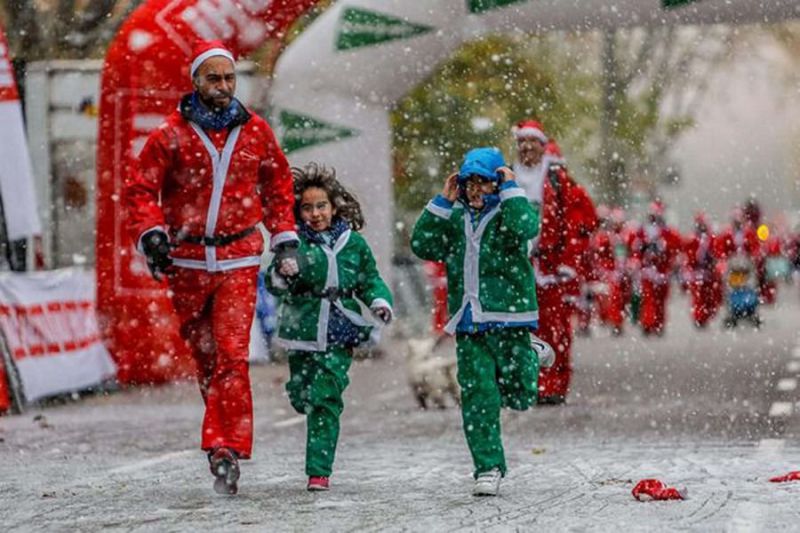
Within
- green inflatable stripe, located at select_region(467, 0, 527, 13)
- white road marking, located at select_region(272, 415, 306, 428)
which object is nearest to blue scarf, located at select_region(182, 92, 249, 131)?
white road marking, located at select_region(272, 415, 306, 428)

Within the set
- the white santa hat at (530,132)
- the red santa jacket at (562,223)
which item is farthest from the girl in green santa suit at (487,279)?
the red santa jacket at (562,223)

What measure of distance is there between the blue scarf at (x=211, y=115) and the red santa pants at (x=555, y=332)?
477 cm

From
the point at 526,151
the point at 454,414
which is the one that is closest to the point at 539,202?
the point at 526,151

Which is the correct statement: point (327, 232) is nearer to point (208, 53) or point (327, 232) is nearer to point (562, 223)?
point (208, 53)

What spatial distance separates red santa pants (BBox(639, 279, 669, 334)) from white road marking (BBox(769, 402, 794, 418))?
519 inches

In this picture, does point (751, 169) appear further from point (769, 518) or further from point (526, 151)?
point (769, 518)

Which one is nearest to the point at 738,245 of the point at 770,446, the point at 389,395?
the point at 389,395

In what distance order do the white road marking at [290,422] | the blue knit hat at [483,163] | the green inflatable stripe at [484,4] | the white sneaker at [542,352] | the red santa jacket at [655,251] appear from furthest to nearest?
the red santa jacket at [655,251] → the green inflatable stripe at [484,4] → the white road marking at [290,422] → the white sneaker at [542,352] → the blue knit hat at [483,163]

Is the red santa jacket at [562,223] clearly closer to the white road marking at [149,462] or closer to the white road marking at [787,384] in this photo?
the white road marking at [787,384]

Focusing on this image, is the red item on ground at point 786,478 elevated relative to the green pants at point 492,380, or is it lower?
lower

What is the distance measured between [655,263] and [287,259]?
19.9 meters

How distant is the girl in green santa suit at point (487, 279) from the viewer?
8.48m

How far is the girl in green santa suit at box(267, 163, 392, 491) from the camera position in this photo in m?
8.63

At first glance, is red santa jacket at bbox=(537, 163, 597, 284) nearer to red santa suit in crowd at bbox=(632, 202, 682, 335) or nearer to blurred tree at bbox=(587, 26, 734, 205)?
red santa suit in crowd at bbox=(632, 202, 682, 335)
